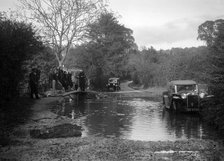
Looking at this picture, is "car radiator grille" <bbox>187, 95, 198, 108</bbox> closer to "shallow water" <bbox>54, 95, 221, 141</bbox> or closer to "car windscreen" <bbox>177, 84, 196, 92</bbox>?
"shallow water" <bbox>54, 95, 221, 141</bbox>

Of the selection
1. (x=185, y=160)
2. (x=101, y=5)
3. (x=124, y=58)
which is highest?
(x=101, y=5)

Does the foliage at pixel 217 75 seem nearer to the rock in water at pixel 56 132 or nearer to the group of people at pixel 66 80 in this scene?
the rock in water at pixel 56 132

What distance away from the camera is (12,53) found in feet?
60.7

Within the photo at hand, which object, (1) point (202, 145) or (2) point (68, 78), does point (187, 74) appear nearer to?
(2) point (68, 78)

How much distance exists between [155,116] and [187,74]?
66.5 feet

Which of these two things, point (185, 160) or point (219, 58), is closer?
point (185, 160)

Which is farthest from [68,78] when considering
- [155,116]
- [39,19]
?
[155,116]

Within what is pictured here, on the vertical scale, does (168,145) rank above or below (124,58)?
below

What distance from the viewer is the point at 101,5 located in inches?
1774

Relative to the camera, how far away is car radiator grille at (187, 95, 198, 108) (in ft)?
71.6

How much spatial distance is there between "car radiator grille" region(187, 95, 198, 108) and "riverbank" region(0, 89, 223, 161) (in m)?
9.23

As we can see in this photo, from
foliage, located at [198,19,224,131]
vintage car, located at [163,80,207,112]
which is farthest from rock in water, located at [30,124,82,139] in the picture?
vintage car, located at [163,80,207,112]

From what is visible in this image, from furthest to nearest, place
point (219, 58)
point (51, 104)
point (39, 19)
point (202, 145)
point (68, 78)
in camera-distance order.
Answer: point (39, 19) < point (68, 78) < point (51, 104) < point (219, 58) < point (202, 145)

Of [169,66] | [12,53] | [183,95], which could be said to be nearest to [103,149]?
[12,53]
